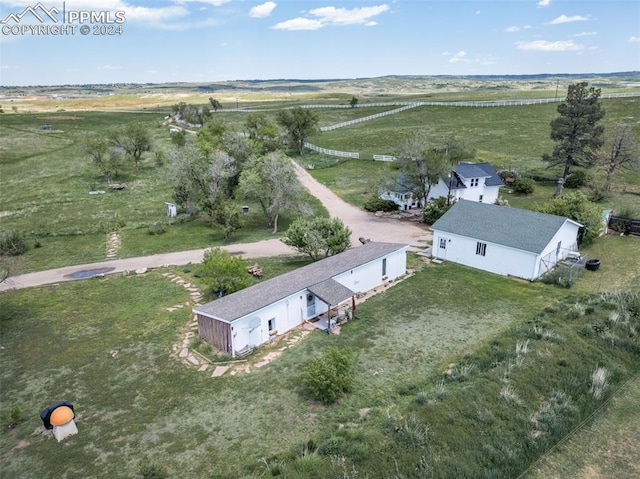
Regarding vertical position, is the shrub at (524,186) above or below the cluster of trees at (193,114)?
below

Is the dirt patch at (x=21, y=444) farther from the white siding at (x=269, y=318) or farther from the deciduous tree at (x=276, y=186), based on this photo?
the deciduous tree at (x=276, y=186)

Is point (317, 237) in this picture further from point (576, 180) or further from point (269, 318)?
point (576, 180)

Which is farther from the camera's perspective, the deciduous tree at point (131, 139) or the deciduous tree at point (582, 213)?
the deciduous tree at point (131, 139)

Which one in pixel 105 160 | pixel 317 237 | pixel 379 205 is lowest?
pixel 379 205

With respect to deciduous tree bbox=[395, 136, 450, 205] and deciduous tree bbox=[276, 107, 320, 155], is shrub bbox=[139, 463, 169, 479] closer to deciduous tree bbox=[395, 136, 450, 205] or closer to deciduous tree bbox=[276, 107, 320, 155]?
deciduous tree bbox=[395, 136, 450, 205]

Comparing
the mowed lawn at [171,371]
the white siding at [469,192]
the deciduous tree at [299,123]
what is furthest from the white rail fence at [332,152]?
the mowed lawn at [171,371]

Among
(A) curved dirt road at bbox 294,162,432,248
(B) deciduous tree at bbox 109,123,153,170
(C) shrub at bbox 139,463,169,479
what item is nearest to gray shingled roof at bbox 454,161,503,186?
(A) curved dirt road at bbox 294,162,432,248

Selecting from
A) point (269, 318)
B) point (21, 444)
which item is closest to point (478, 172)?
point (269, 318)
